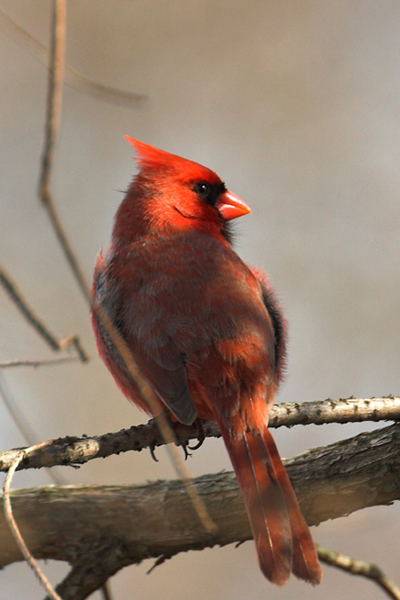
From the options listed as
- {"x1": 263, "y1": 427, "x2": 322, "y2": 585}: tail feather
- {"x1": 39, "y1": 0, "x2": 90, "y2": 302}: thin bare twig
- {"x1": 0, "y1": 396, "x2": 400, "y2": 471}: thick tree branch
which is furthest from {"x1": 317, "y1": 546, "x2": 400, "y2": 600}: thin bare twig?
{"x1": 39, "y1": 0, "x2": 90, "y2": 302}: thin bare twig

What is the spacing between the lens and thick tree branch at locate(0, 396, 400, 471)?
2389mm

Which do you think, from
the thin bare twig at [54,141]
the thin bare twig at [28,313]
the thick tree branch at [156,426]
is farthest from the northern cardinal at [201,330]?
the thin bare twig at [54,141]

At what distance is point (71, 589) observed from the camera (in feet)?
8.34

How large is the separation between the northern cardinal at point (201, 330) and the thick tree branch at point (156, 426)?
0.40ft

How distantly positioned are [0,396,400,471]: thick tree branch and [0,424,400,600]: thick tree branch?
112 mm

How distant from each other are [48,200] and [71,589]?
1.96m

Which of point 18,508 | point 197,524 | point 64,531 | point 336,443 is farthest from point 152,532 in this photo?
point 336,443

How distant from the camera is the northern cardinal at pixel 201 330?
234 cm

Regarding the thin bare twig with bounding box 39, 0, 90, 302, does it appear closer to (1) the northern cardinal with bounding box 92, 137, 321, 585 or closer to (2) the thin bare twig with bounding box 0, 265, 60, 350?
(2) the thin bare twig with bounding box 0, 265, 60, 350

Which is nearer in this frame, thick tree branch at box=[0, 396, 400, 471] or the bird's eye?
thick tree branch at box=[0, 396, 400, 471]

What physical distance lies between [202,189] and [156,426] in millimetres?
1624

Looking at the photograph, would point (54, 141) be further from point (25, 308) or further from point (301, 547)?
point (301, 547)

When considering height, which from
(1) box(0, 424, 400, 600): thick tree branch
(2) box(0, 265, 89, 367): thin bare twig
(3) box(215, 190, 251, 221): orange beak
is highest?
(2) box(0, 265, 89, 367): thin bare twig

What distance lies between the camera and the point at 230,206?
3.90 metres
